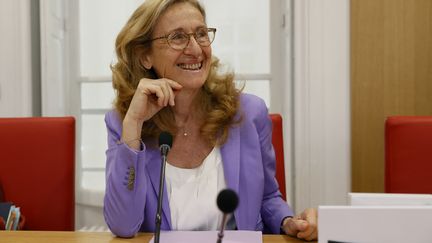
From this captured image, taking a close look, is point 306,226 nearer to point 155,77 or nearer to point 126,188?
point 126,188

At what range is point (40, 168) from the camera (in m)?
1.69

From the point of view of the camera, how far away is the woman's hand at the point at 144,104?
139 cm

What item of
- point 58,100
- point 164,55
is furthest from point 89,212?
point 164,55

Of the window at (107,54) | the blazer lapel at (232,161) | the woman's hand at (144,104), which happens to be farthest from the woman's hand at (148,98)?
the window at (107,54)

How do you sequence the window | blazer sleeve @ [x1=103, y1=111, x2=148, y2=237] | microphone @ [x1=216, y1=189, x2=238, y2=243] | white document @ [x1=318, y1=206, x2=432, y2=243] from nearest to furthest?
microphone @ [x1=216, y1=189, x2=238, y2=243] → white document @ [x1=318, y1=206, x2=432, y2=243] → blazer sleeve @ [x1=103, y1=111, x2=148, y2=237] → the window

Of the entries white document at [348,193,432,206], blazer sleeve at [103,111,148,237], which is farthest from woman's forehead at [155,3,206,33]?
white document at [348,193,432,206]

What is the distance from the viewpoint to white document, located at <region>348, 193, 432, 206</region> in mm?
923

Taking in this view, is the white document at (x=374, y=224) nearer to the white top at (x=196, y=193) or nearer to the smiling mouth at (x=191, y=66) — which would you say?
the white top at (x=196, y=193)

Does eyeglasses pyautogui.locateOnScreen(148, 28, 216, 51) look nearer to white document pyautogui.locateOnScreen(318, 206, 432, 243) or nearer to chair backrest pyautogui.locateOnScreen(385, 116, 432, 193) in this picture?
chair backrest pyautogui.locateOnScreen(385, 116, 432, 193)

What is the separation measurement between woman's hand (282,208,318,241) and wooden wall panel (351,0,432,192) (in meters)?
1.17

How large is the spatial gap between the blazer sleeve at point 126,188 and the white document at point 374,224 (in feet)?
1.93

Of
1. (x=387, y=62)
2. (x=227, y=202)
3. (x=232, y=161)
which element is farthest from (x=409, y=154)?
(x=227, y=202)

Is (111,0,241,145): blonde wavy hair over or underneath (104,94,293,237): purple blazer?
over

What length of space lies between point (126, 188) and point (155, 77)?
0.49 meters
